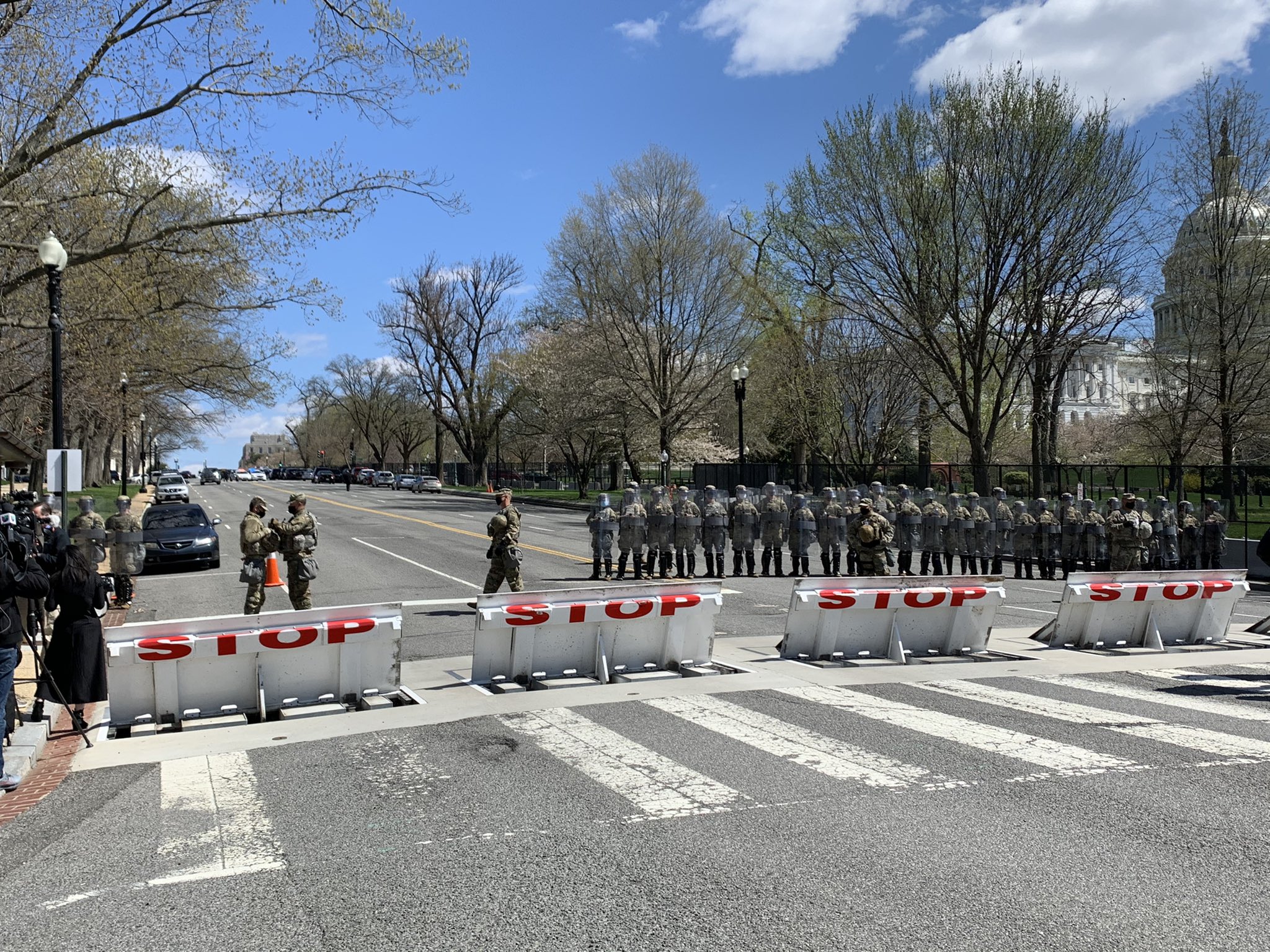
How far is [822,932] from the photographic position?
14.4 feet

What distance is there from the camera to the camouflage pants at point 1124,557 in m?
17.5

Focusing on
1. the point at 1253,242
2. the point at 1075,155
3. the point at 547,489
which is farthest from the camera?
the point at 547,489

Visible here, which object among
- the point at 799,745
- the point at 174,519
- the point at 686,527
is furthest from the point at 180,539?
the point at 799,745

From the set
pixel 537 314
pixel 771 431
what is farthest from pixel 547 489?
pixel 771 431

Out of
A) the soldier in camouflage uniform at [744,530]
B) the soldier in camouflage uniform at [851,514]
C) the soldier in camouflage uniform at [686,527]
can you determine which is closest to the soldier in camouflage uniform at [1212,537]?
the soldier in camouflage uniform at [851,514]

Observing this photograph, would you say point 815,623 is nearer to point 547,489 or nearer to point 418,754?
point 418,754

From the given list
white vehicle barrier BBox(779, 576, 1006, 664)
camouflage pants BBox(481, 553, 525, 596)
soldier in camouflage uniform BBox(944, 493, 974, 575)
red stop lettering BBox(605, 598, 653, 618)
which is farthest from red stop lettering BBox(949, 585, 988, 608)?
soldier in camouflage uniform BBox(944, 493, 974, 575)

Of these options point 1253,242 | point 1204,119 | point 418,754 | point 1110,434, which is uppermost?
point 1204,119

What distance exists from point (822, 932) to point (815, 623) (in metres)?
7.13

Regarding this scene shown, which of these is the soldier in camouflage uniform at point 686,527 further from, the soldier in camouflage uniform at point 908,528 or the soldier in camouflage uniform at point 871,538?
the soldier in camouflage uniform at point 908,528

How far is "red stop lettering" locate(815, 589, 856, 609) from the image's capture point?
11.3m

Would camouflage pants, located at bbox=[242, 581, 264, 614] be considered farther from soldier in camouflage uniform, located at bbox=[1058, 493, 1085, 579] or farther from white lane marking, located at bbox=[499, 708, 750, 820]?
soldier in camouflage uniform, located at bbox=[1058, 493, 1085, 579]

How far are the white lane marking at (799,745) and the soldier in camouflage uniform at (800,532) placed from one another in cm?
1161

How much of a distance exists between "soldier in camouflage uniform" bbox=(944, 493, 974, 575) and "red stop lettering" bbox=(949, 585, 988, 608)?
10399 millimetres
